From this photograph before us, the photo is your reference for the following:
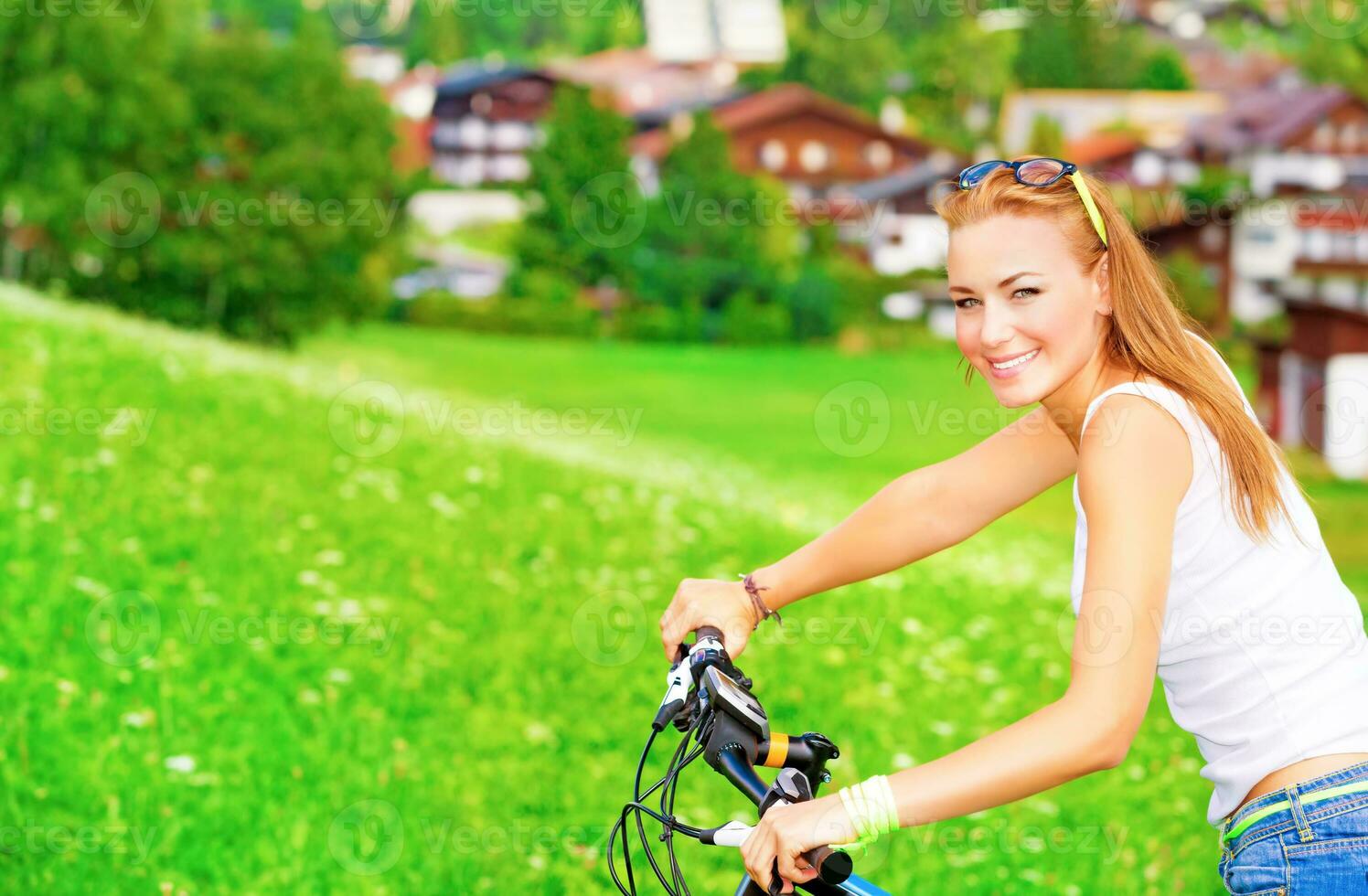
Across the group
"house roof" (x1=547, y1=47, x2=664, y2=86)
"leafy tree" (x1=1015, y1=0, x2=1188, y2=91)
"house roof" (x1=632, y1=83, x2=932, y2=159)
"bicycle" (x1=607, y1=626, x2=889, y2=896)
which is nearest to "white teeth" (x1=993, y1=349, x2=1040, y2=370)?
"bicycle" (x1=607, y1=626, x2=889, y2=896)

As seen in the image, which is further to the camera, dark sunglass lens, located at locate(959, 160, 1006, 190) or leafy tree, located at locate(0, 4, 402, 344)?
leafy tree, located at locate(0, 4, 402, 344)

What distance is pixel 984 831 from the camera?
5.74 metres

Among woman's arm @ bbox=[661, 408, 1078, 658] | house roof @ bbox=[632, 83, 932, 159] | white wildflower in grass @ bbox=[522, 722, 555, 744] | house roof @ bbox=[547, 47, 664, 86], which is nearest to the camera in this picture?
woman's arm @ bbox=[661, 408, 1078, 658]

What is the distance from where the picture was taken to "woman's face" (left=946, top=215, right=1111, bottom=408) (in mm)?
Result: 2268

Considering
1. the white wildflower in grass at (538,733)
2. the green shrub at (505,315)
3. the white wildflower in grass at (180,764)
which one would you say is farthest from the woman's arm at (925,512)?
the green shrub at (505,315)

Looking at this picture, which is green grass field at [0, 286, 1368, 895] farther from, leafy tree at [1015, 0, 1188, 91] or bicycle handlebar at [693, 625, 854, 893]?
leafy tree at [1015, 0, 1188, 91]

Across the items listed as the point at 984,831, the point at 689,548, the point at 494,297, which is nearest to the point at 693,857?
the point at 984,831

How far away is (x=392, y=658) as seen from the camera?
6.97m

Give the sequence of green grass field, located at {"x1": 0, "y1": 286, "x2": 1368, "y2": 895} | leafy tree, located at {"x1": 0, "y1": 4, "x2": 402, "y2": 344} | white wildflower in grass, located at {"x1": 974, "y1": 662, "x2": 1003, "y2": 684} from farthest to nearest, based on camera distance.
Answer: leafy tree, located at {"x1": 0, "y1": 4, "x2": 402, "y2": 344}
white wildflower in grass, located at {"x1": 974, "y1": 662, "x2": 1003, "y2": 684}
green grass field, located at {"x1": 0, "y1": 286, "x2": 1368, "y2": 895}

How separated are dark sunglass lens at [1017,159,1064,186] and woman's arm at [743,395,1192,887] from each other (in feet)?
1.44

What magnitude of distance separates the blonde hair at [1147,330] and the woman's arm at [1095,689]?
130 mm

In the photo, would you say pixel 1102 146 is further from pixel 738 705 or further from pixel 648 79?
pixel 738 705

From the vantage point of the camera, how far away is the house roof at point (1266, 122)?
54.8 meters

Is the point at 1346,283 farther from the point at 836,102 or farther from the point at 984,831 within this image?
the point at 984,831
